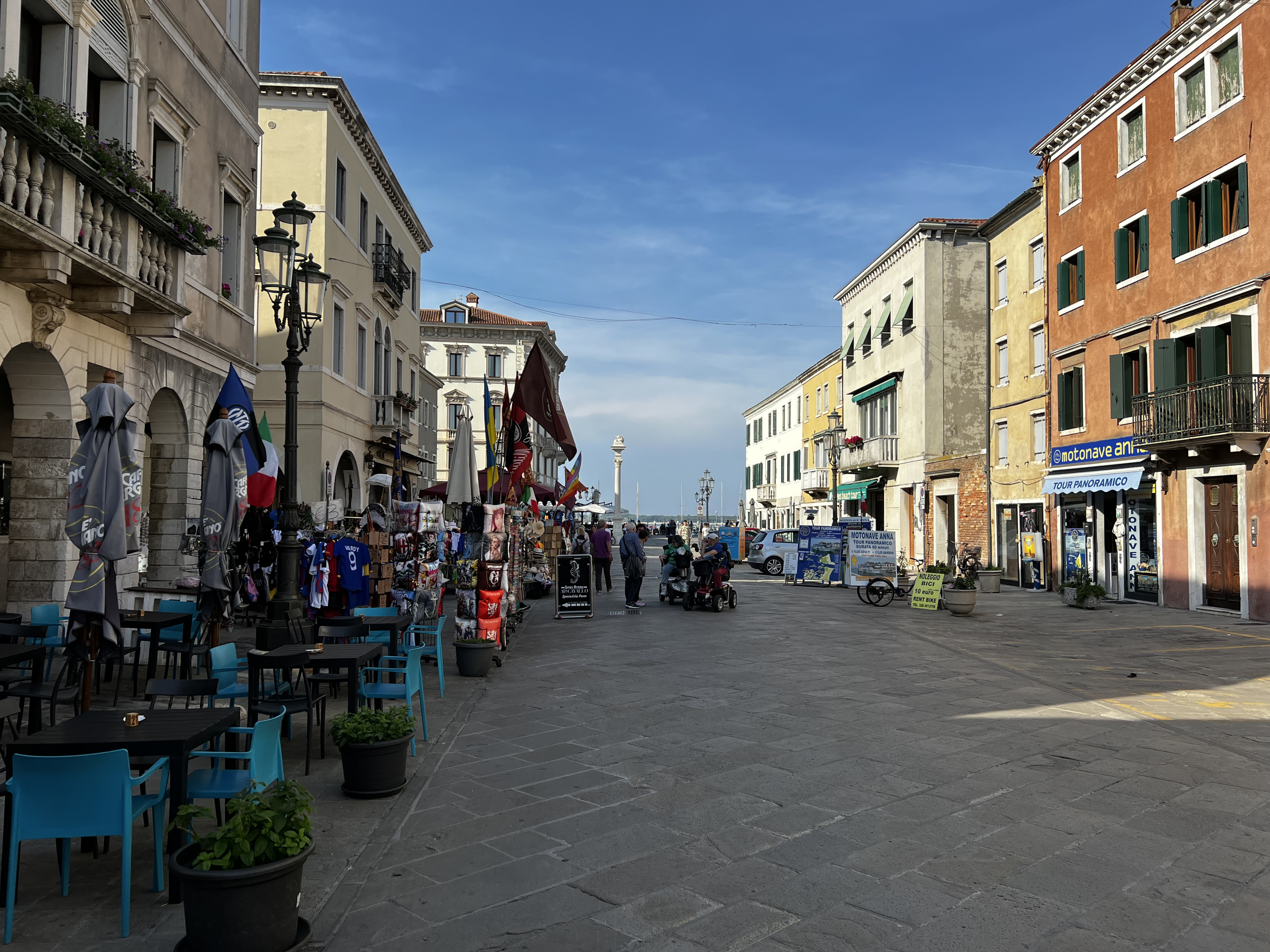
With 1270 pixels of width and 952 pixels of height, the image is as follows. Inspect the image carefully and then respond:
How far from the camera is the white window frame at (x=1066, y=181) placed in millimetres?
22469

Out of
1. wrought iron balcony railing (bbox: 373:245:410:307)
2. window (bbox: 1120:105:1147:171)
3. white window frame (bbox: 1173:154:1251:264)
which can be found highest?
window (bbox: 1120:105:1147:171)

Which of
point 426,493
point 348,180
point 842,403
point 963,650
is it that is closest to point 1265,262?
point 963,650

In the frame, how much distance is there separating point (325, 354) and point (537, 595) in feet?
25.9

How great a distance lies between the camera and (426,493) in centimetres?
2306

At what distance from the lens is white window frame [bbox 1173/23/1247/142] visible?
16922mm

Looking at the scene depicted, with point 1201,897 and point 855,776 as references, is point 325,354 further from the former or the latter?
point 1201,897

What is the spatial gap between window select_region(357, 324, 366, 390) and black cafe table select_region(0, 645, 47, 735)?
1884cm

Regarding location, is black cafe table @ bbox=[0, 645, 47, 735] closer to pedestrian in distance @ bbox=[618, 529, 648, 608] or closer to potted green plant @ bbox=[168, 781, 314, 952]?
potted green plant @ bbox=[168, 781, 314, 952]

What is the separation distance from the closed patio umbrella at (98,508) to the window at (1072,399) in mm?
21617

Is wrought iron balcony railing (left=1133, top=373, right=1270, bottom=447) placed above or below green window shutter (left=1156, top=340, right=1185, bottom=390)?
below

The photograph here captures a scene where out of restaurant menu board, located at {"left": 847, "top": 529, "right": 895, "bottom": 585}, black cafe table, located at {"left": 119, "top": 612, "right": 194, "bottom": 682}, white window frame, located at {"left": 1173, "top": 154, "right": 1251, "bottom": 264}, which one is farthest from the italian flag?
white window frame, located at {"left": 1173, "top": 154, "right": 1251, "bottom": 264}

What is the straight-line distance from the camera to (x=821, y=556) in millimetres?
27094

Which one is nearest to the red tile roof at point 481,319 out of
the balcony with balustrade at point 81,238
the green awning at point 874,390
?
the green awning at point 874,390

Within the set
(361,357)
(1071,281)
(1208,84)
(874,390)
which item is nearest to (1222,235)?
(1208,84)
